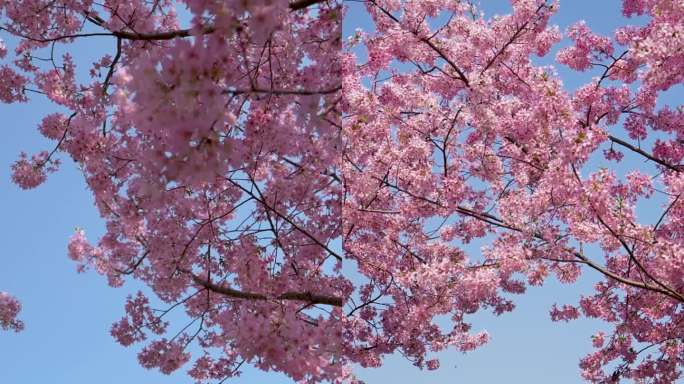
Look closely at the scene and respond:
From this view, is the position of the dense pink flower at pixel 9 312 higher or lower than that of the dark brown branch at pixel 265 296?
higher

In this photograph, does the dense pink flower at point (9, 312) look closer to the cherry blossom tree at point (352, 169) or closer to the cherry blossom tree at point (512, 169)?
the cherry blossom tree at point (352, 169)

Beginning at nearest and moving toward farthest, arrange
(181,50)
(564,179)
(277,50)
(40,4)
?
(181,50) → (277,50) → (564,179) → (40,4)

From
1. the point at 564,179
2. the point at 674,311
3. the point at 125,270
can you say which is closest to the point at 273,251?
the point at 125,270

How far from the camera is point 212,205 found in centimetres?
262

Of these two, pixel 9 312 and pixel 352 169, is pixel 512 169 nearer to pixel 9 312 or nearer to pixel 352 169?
pixel 352 169

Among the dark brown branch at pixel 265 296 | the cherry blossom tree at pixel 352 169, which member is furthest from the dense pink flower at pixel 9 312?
the dark brown branch at pixel 265 296

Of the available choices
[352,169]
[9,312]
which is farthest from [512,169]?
[9,312]

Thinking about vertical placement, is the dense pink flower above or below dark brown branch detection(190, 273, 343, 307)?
above

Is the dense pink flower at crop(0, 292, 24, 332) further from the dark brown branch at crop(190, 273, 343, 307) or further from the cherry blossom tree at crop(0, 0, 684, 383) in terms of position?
the dark brown branch at crop(190, 273, 343, 307)

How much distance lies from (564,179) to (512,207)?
0.79 meters

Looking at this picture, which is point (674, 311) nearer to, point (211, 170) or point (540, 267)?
point (540, 267)

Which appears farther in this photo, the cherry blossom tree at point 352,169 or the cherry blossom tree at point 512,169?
the cherry blossom tree at point 512,169

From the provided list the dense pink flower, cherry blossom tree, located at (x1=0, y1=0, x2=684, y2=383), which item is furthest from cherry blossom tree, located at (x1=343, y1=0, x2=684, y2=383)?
the dense pink flower

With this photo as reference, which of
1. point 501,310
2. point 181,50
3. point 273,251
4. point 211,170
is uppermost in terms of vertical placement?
point 501,310
